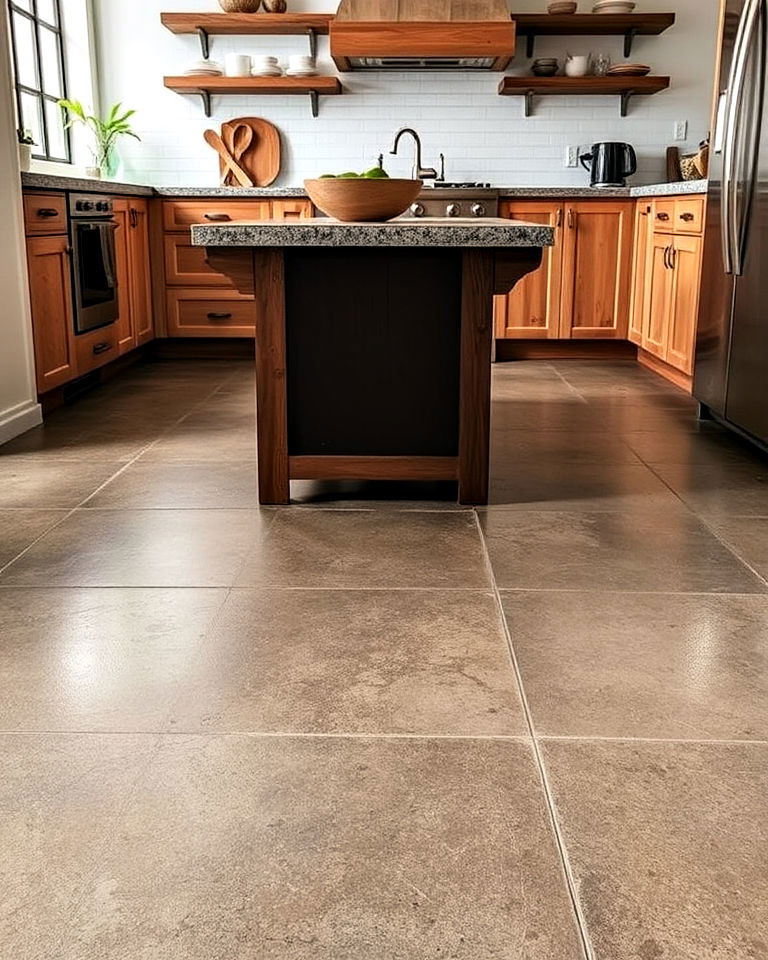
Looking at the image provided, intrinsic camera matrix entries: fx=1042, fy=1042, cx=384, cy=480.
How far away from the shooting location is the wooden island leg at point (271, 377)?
2773 millimetres

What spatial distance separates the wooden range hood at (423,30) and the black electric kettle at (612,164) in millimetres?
739

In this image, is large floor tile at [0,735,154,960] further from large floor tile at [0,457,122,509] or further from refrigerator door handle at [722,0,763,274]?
refrigerator door handle at [722,0,763,274]

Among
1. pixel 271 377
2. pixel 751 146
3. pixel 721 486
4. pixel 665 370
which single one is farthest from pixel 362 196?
pixel 665 370

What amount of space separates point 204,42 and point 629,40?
240cm

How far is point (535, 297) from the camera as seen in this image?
5.65 meters

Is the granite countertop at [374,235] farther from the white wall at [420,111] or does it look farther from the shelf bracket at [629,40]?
the shelf bracket at [629,40]

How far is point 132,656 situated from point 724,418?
2562mm

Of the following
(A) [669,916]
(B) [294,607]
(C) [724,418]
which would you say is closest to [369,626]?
(B) [294,607]

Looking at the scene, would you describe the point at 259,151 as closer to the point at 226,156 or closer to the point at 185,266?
the point at 226,156

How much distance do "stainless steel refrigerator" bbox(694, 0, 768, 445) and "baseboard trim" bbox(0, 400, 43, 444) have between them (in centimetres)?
256

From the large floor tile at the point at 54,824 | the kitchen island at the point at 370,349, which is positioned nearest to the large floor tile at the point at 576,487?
the kitchen island at the point at 370,349

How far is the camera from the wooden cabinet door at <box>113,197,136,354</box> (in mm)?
5141

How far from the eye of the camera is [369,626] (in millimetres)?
2029

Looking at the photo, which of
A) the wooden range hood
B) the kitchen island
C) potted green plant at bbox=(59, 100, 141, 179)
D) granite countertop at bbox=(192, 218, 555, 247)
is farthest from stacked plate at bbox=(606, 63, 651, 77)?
granite countertop at bbox=(192, 218, 555, 247)
